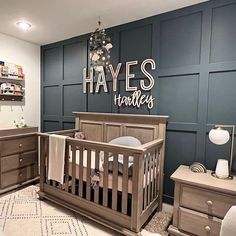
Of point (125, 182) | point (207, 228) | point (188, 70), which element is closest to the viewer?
point (207, 228)

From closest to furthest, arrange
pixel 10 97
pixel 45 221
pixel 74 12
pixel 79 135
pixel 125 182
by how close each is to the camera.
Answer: pixel 125 182 < pixel 45 221 < pixel 74 12 < pixel 79 135 < pixel 10 97

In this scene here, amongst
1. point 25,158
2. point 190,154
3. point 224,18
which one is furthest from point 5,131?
point 224,18

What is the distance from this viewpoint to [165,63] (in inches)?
91.7

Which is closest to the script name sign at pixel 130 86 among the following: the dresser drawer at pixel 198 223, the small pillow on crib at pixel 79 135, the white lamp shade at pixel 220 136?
the small pillow on crib at pixel 79 135

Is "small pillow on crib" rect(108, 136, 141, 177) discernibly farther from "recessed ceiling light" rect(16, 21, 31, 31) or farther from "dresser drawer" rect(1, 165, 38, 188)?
"recessed ceiling light" rect(16, 21, 31, 31)

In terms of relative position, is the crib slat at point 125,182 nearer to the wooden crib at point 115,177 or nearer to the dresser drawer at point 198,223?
the wooden crib at point 115,177

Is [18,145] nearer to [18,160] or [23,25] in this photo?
[18,160]

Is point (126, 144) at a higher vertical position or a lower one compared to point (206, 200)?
higher

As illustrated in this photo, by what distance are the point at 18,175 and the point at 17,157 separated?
0.28 m

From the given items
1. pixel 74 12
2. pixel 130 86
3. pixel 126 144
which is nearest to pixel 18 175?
pixel 126 144

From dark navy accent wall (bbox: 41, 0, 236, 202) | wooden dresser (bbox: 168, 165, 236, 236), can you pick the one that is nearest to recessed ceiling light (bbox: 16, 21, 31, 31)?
A: dark navy accent wall (bbox: 41, 0, 236, 202)

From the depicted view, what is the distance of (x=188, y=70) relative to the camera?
7.13 feet

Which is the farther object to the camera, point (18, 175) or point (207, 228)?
point (18, 175)

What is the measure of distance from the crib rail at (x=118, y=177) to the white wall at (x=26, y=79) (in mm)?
1261
